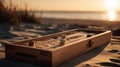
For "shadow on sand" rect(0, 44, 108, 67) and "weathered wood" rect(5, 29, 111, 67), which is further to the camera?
"shadow on sand" rect(0, 44, 108, 67)

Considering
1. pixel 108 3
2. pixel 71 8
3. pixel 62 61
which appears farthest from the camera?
pixel 108 3

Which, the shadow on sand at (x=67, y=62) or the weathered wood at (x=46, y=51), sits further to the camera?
the shadow on sand at (x=67, y=62)

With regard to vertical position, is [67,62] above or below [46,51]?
below

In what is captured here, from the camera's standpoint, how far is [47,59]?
3262 millimetres

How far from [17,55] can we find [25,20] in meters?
5.40

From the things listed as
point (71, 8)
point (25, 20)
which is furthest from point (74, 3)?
point (25, 20)

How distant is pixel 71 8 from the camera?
42812mm

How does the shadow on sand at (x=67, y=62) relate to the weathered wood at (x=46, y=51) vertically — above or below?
below

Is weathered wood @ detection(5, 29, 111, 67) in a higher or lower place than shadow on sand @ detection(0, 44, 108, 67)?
higher

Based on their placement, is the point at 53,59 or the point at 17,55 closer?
the point at 53,59

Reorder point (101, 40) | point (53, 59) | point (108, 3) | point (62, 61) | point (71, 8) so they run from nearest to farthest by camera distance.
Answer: point (53, 59), point (62, 61), point (101, 40), point (71, 8), point (108, 3)

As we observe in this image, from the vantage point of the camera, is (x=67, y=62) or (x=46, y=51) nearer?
(x=46, y=51)

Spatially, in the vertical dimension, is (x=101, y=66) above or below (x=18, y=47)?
below

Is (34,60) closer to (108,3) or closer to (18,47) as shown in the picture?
(18,47)
